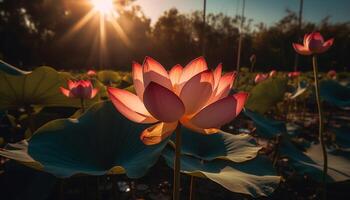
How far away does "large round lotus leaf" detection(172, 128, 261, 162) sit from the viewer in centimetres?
111

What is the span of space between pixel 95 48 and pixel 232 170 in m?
16.1

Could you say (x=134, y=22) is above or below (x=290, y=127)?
above

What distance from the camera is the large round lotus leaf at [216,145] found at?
3.63 ft

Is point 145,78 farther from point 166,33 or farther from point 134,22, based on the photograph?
point 166,33

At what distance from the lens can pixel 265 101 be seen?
2.25 meters

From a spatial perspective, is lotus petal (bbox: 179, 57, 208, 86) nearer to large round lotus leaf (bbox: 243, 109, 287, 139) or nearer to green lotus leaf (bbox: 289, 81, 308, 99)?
large round lotus leaf (bbox: 243, 109, 287, 139)

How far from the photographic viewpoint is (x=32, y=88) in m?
1.29

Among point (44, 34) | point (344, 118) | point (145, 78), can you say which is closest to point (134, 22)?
point (44, 34)

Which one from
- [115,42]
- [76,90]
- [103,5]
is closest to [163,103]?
[76,90]

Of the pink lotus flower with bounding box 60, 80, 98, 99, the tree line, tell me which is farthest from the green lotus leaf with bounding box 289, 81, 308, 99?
the tree line

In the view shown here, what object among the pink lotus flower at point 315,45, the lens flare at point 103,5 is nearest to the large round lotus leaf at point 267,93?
the pink lotus flower at point 315,45

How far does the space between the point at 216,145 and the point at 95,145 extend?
472 mm

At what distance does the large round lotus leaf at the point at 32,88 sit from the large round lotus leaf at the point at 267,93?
124 centimetres

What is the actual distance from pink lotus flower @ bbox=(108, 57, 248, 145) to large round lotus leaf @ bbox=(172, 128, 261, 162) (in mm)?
451
